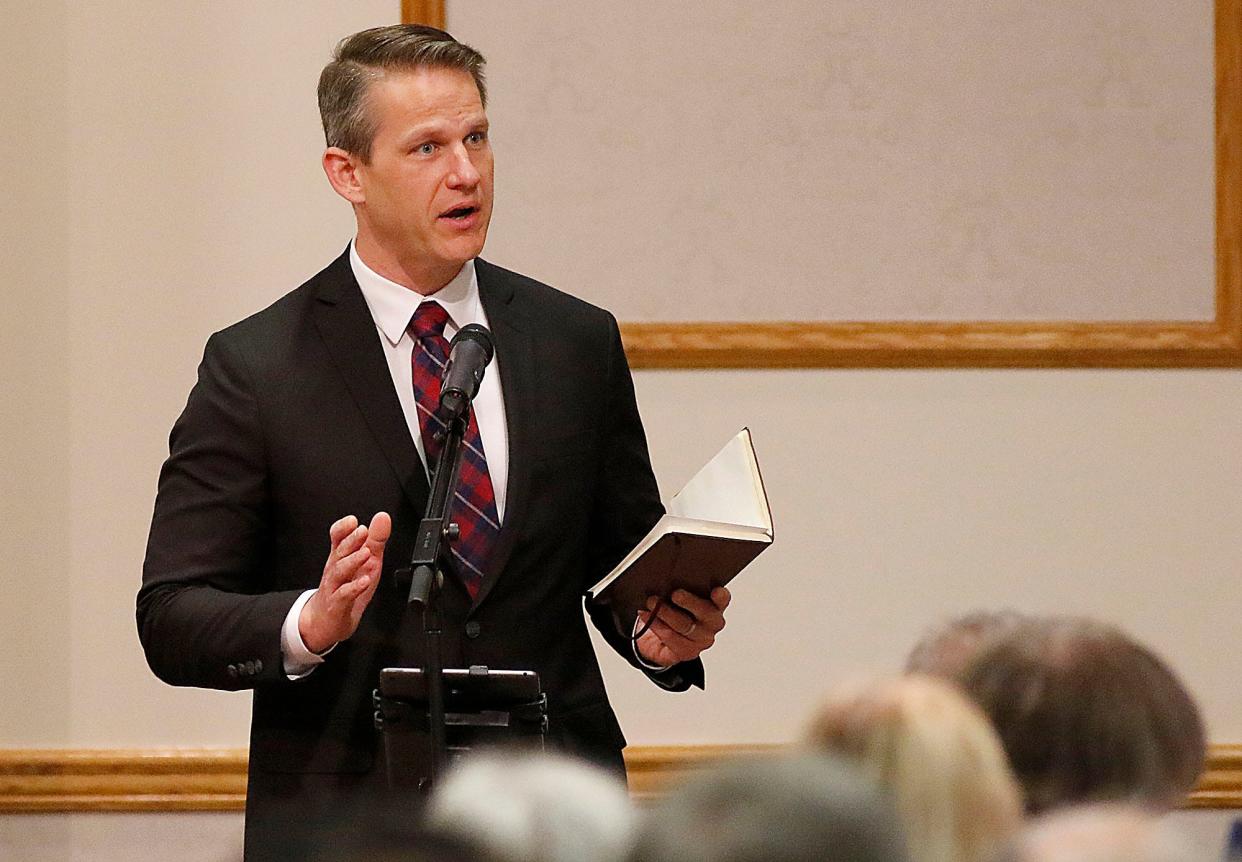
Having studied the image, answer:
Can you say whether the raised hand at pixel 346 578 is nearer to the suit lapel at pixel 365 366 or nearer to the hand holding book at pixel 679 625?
the suit lapel at pixel 365 366

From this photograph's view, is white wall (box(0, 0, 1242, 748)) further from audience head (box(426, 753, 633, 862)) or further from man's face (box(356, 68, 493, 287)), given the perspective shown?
audience head (box(426, 753, 633, 862))

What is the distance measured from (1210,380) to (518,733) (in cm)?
202

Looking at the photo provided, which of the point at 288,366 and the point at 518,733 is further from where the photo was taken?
the point at 288,366

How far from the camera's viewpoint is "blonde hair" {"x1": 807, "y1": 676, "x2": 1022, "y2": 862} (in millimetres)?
1020

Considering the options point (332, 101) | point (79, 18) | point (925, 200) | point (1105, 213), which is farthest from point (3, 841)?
point (1105, 213)

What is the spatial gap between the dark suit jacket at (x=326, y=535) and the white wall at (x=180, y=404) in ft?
3.79

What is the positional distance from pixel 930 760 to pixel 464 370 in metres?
1.09

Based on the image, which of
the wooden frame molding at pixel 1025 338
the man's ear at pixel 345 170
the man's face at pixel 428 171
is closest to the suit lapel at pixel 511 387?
the man's face at pixel 428 171

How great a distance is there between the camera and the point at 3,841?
11.8ft

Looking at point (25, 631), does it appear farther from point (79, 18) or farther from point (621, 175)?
point (621, 175)

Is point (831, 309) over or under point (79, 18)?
under

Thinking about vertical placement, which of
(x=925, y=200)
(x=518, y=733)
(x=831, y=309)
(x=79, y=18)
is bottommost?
(x=518, y=733)

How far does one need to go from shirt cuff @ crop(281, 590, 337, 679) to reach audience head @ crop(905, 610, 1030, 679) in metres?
0.89

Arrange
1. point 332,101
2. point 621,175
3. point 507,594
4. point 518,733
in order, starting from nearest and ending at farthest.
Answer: point 518,733, point 507,594, point 332,101, point 621,175
